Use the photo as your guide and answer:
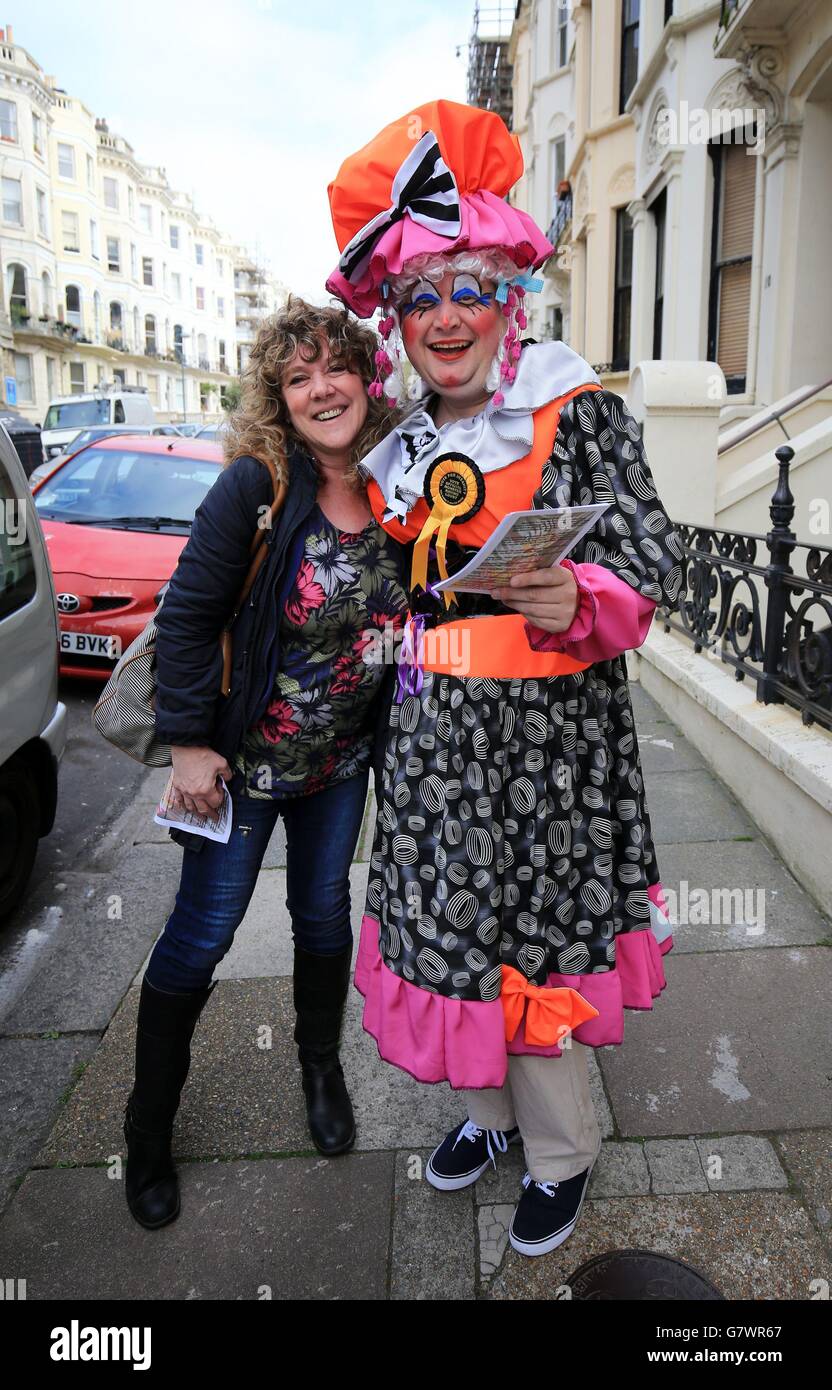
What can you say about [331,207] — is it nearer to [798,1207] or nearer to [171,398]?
[798,1207]

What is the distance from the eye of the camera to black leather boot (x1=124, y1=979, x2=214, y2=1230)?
2.21 metres

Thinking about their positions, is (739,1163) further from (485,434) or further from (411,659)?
(485,434)

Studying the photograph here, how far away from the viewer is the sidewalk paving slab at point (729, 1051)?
247cm

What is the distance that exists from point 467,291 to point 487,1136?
1970 millimetres

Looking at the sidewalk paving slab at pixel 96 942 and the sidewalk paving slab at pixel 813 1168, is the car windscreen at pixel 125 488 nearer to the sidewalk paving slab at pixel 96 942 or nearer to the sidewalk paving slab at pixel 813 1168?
the sidewalk paving slab at pixel 96 942

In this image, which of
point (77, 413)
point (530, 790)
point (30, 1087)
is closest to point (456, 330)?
point (530, 790)

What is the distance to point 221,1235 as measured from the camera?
2164 mm

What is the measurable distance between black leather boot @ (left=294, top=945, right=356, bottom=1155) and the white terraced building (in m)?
48.2

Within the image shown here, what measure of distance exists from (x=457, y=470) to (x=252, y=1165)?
1803mm

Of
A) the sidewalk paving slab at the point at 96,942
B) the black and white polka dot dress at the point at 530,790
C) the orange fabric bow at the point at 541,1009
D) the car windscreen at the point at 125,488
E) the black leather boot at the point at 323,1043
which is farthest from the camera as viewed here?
the car windscreen at the point at 125,488

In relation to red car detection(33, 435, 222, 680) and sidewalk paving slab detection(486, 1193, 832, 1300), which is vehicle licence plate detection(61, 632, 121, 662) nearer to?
red car detection(33, 435, 222, 680)

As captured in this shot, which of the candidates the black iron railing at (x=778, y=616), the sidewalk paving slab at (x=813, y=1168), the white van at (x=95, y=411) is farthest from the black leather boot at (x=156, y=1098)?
the white van at (x=95, y=411)

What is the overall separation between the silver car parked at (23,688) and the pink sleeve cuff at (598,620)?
257cm
